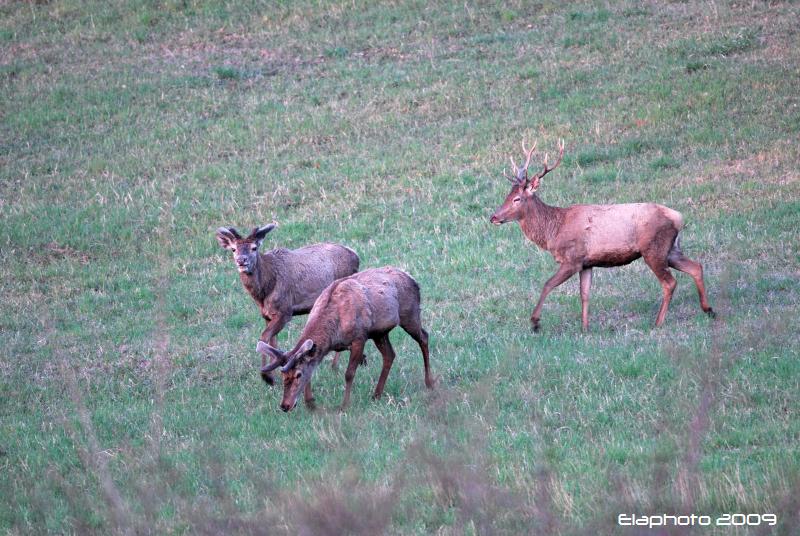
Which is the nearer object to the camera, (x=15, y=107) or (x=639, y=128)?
(x=639, y=128)

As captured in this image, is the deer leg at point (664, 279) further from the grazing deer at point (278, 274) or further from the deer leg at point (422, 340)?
the grazing deer at point (278, 274)

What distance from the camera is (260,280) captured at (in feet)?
39.0

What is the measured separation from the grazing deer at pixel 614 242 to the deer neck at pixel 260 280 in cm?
311

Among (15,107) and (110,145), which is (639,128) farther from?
(15,107)

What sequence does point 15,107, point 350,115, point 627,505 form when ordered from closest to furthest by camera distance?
point 627,505 < point 350,115 < point 15,107

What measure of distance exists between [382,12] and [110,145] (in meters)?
9.10

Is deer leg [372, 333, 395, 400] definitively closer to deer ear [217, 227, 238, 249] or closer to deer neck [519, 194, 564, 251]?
deer ear [217, 227, 238, 249]

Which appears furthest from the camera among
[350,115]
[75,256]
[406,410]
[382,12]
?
[382,12]

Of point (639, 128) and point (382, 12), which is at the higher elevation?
point (382, 12)

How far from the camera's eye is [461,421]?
845cm

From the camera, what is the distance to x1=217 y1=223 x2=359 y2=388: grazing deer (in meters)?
11.8

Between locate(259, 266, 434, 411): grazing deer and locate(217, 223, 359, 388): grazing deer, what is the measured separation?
175 cm

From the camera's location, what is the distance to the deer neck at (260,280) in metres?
11.8

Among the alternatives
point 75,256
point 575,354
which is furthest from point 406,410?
point 75,256
